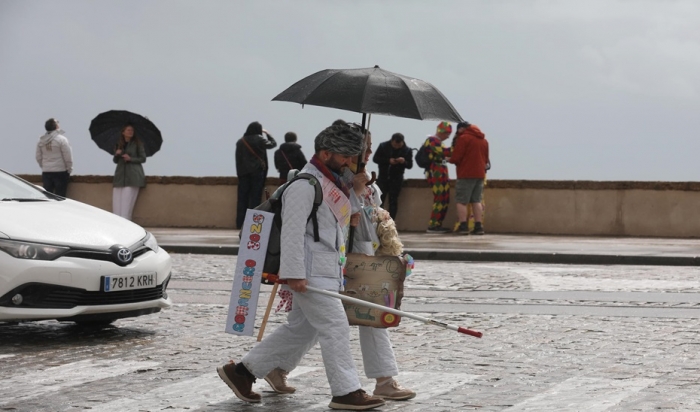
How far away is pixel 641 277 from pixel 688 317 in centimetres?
431

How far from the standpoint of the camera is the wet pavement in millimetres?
6777

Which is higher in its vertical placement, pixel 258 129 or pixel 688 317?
pixel 258 129

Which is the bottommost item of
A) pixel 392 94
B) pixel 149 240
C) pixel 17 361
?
pixel 17 361

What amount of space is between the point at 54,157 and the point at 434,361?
672 inches

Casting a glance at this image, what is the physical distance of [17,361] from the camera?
805 cm

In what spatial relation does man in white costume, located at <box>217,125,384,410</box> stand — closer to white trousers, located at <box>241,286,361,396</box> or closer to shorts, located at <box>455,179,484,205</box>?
white trousers, located at <box>241,286,361,396</box>

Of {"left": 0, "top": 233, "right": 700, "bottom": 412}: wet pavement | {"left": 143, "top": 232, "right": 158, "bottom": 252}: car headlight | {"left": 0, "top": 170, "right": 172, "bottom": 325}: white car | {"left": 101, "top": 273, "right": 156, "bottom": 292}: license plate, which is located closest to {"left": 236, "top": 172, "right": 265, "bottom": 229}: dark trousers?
{"left": 0, "top": 233, "right": 700, "bottom": 412}: wet pavement

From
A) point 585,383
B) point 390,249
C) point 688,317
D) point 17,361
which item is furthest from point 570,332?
point 17,361

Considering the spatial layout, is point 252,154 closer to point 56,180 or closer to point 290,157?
point 290,157

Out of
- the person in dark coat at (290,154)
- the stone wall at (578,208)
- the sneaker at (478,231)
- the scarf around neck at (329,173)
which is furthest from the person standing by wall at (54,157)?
the scarf around neck at (329,173)

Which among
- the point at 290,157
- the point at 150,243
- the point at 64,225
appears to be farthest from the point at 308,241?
the point at 290,157

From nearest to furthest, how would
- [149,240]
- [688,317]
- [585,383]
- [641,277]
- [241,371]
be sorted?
1. [241,371]
2. [585,383]
3. [149,240]
4. [688,317]
5. [641,277]

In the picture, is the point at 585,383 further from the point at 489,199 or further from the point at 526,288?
the point at 489,199

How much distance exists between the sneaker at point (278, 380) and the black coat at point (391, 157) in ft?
51.0
